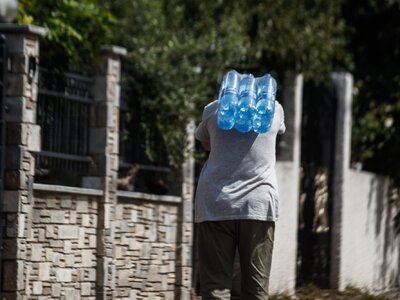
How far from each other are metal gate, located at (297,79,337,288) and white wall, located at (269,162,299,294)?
37 centimetres

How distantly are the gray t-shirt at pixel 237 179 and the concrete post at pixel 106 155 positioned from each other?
303 cm

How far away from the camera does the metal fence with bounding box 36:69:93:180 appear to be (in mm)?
9664

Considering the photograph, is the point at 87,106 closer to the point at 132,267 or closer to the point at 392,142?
the point at 132,267

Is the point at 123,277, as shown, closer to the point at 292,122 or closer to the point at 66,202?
the point at 66,202

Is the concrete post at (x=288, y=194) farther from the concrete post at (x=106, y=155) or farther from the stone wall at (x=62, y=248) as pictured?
the stone wall at (x=62, y=248)

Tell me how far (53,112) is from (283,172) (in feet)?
10.4

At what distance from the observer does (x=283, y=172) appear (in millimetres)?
12148

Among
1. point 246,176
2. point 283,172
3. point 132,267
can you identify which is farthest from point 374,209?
→ point 246,176

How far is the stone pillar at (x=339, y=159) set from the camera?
13477mm

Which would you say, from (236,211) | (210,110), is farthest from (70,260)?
(236,211)

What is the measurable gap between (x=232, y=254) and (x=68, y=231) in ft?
9.10

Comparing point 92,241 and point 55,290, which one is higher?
point 92,241

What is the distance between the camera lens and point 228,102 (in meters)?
6.96

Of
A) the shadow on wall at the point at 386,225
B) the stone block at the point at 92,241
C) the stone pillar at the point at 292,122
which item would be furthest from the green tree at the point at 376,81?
the stone block at the point at 92,241
